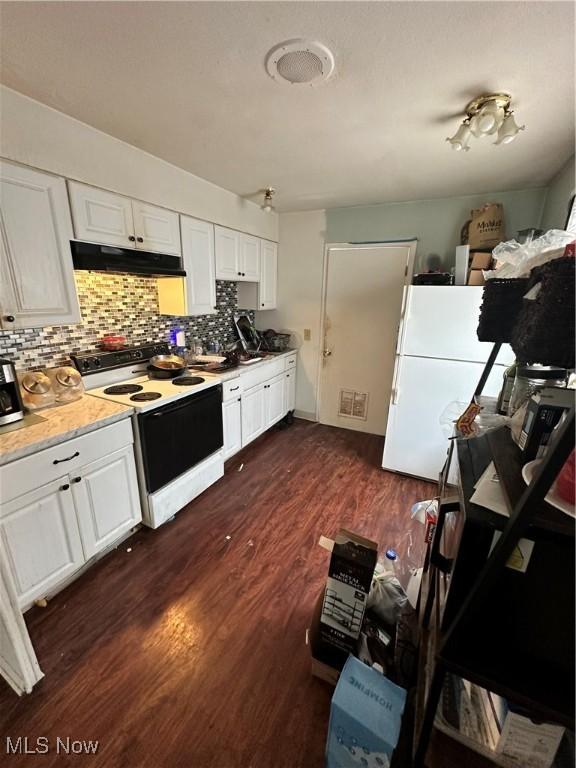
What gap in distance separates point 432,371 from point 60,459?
2.48 m

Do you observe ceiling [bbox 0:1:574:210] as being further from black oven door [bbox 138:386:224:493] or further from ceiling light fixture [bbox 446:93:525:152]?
black oven door [bbox 138:386:224:493]

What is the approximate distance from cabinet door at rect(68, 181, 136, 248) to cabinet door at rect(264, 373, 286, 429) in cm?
174

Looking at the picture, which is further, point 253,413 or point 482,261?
point 253,413

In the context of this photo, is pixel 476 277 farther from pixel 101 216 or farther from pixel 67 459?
pixel 67 459

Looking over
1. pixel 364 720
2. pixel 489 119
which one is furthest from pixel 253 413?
pixel 489 119

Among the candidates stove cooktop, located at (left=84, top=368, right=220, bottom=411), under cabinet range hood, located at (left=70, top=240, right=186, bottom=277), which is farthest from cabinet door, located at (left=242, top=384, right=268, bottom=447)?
under cabinet range hood, located at (left=70, top=240, right=186, bottom=277)

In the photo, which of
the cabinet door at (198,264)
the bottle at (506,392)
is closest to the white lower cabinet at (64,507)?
the cabinet door at (198,264)

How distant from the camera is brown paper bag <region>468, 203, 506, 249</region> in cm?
247

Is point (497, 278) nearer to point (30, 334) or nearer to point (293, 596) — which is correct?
point (293, 596)

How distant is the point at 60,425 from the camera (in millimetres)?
1481

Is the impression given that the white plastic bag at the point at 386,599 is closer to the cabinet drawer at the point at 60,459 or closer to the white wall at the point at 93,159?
the cabinet drawer at the point at 60,459

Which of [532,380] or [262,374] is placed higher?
[532,380]

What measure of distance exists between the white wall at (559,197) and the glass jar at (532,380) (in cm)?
174

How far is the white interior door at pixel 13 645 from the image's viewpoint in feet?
3.42
